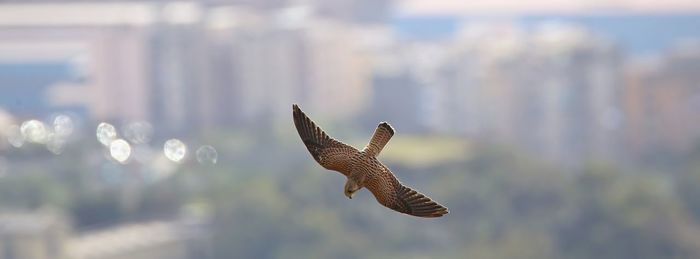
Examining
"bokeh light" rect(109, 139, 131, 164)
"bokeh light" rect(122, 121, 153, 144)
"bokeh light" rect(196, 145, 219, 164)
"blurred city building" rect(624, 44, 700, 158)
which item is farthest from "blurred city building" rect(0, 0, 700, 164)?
"bokeh light" rect(109, 139, 131, 164)

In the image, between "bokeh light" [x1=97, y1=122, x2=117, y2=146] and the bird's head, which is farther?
"bokeh light" [x1=97, y1=122, x2=117, y2=146]

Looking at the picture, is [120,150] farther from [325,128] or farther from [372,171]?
[372,171]

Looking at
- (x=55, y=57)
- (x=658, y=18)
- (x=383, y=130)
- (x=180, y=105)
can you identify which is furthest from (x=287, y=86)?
(x=383, y=130)

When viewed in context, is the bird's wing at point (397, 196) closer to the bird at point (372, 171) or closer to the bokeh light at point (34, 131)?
the bird at point (372, 171)

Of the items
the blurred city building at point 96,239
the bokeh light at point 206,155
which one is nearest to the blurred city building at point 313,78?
the bokeh light at point 206,155

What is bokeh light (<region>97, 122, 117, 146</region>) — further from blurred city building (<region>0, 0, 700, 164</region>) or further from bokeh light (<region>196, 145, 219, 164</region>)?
bokeh light (<region>196, 145, 219, 164</region>)

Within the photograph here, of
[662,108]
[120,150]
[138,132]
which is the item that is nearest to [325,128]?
[138,132]

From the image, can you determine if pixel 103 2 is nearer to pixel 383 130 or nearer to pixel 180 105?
pixel 180 105
